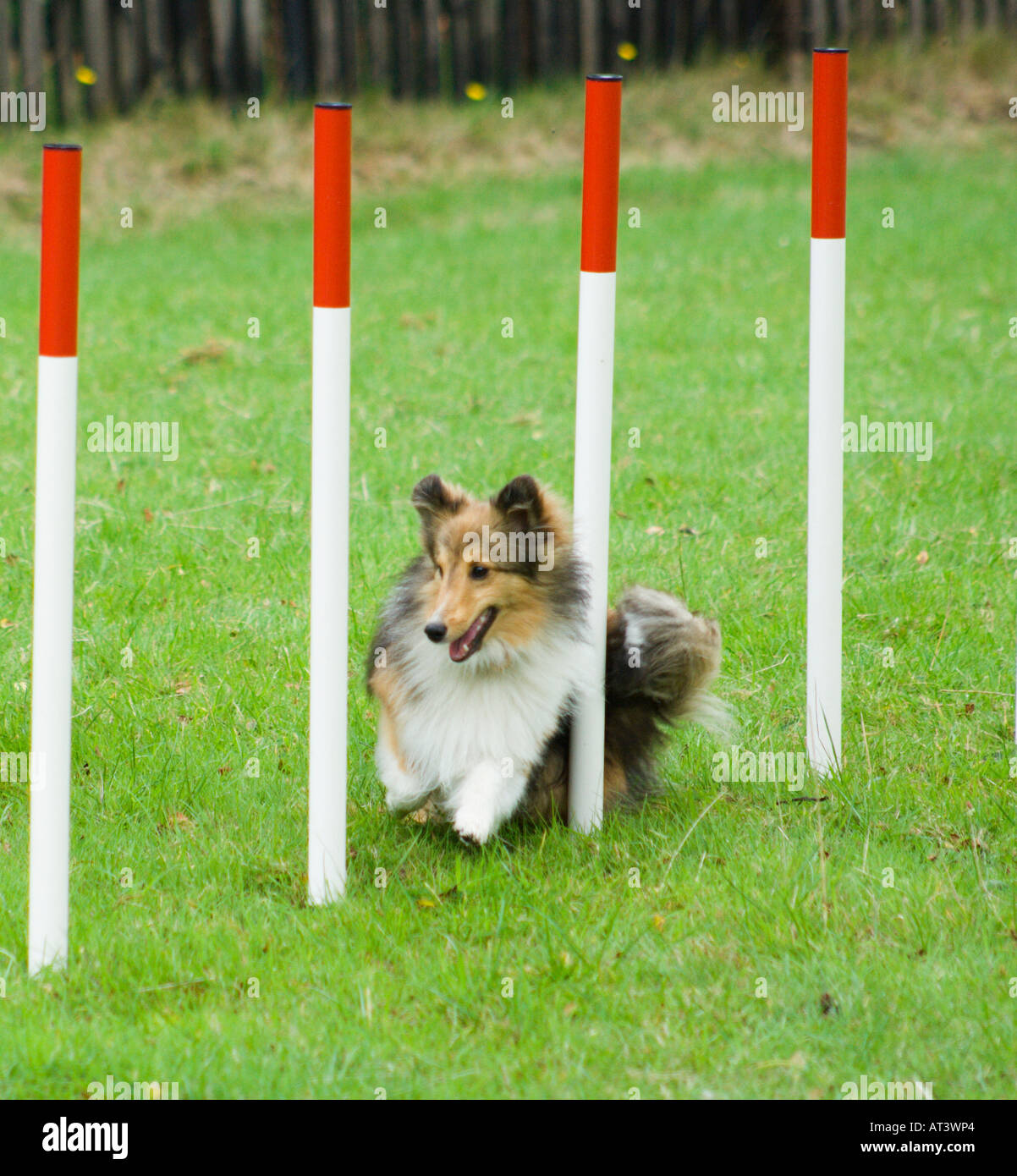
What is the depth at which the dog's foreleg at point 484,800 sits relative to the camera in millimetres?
4258

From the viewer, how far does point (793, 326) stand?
10531 mm

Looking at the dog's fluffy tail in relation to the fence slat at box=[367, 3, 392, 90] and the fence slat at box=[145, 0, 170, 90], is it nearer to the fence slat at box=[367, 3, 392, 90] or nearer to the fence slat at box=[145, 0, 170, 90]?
the fence slat at box=[145, 0, 170, 90]

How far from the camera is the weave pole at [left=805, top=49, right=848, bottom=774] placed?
4.59 metres

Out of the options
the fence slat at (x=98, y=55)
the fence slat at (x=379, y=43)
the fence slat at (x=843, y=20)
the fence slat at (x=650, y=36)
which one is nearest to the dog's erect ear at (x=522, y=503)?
the fence slat at (x=98, y=55)

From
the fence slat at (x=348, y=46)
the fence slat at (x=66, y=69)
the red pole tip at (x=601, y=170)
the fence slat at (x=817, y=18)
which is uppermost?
the fence slat at (x=817, y=18)

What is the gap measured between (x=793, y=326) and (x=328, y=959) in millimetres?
7740

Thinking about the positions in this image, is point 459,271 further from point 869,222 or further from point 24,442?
point 24,442

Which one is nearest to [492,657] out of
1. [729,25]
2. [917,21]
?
[729,25]

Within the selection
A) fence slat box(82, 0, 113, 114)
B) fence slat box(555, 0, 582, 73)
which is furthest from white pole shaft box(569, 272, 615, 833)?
fence slat box(555, 0, 582, 73)

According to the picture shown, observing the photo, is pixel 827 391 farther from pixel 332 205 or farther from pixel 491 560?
pixel 332 205

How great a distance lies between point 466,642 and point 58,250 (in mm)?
1580

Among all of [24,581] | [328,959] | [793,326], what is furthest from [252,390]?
[328,959]

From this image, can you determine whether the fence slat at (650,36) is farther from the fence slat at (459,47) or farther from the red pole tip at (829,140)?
the red pole tip at (829,140)

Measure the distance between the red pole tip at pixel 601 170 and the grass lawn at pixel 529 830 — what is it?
1800 millimetres
